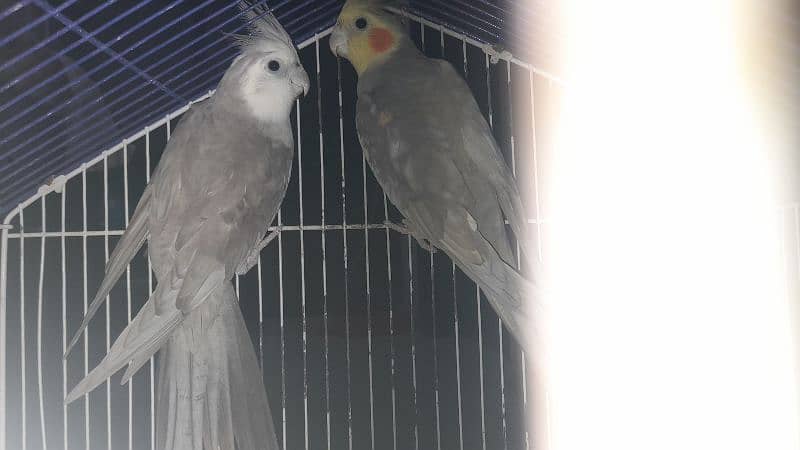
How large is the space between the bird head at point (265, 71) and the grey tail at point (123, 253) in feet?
0.92

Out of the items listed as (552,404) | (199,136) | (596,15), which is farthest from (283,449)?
(596,15)

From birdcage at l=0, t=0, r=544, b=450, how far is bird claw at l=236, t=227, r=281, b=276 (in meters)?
0.01

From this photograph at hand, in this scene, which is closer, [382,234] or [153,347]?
[153,347]

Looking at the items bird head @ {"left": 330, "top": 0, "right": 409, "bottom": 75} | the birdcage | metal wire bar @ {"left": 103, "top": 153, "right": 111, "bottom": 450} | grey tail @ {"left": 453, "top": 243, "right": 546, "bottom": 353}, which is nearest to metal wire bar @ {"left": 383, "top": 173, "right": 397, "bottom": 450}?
the birdcage

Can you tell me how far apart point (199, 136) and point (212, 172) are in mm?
80

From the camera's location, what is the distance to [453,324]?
139 centimetres

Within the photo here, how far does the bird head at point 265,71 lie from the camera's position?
139 centimetres

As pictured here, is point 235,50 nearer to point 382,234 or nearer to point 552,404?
point 382,234

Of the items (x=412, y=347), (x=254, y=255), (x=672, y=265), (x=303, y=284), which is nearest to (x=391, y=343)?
(x=412, y=347)

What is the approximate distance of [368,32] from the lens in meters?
1.41

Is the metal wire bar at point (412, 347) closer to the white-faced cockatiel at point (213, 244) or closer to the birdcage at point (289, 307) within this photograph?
the birdcage at point (289, 307)

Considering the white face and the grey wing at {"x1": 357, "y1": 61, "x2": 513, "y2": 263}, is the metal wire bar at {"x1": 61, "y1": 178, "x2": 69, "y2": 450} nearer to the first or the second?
the white face

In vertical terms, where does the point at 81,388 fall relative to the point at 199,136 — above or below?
below

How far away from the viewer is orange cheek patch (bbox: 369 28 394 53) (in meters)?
1.42
